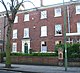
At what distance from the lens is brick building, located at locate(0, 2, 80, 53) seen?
131 ft

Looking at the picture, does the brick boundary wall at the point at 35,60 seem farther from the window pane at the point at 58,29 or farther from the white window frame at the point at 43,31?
the window pane at the point at 58,29

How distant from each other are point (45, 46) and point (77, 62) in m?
15.0

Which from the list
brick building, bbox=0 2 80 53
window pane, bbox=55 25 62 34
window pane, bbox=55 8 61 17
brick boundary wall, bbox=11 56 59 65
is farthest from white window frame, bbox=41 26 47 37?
brick boundary wall, bbox=11 56 59 65

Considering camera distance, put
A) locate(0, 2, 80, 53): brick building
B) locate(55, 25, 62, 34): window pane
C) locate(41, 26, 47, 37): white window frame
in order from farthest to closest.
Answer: locate(41, 26, 47, 37): white window frame → locate(55, 25, 62, 34): window pane → locate(0, 2, 80, 53): brick building

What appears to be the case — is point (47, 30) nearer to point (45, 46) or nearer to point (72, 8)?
point (45, 46)

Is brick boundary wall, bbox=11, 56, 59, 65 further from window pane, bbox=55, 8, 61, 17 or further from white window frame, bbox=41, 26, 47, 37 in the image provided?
window pane, bbox=55, 8, 61, 17

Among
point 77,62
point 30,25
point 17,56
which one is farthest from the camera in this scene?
point 30,25

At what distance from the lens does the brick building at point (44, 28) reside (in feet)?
131

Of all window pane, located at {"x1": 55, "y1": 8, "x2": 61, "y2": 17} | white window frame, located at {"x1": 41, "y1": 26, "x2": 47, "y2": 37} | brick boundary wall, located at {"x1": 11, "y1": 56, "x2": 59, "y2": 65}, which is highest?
window pane, located at {"x1": 55, "y1": 8, "x2": 61, "y2": 17}

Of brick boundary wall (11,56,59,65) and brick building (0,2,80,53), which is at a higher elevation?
brick building (0,2,80,53)

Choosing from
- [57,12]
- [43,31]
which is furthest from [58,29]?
[43,31]

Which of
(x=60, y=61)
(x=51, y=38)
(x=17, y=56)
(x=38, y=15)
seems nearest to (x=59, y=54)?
(x=60, y=61)

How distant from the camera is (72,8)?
132ft

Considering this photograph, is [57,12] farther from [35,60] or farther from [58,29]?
[35,60]
